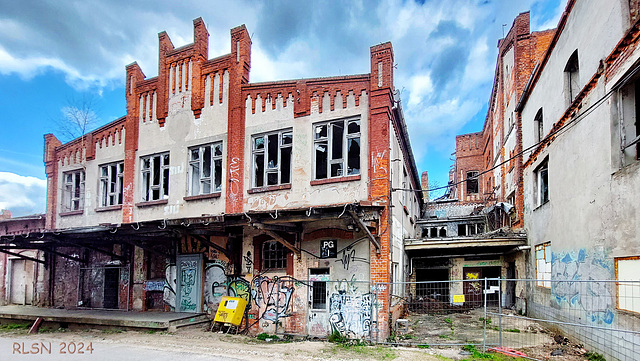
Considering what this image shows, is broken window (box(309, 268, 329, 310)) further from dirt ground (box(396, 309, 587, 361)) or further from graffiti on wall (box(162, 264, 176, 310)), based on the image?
graffiti on wall (box(162, 264, 176, 310))

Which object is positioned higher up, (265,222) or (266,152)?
(266,152)

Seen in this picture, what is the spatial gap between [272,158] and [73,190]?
1096 centimetres

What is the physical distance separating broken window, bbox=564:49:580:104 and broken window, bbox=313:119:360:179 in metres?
5.91

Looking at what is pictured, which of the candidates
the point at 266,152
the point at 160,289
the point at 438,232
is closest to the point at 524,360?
the point at 266,152

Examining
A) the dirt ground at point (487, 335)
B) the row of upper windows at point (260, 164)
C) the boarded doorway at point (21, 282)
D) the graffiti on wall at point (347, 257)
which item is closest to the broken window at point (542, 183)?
the dirt ground at point (487, 335)

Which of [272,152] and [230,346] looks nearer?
[230,346]

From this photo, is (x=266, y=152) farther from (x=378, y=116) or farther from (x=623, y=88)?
(x=623, y=88)

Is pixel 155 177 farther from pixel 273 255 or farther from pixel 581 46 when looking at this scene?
pixel 581 46

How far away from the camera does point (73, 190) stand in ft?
62.4

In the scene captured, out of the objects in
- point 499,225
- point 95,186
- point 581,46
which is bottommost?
point 499,225

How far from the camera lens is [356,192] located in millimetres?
12352

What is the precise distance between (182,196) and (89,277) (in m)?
6.27

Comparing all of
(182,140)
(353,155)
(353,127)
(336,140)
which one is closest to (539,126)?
(353,127)

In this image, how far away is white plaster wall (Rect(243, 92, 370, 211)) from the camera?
12469 millimetres
